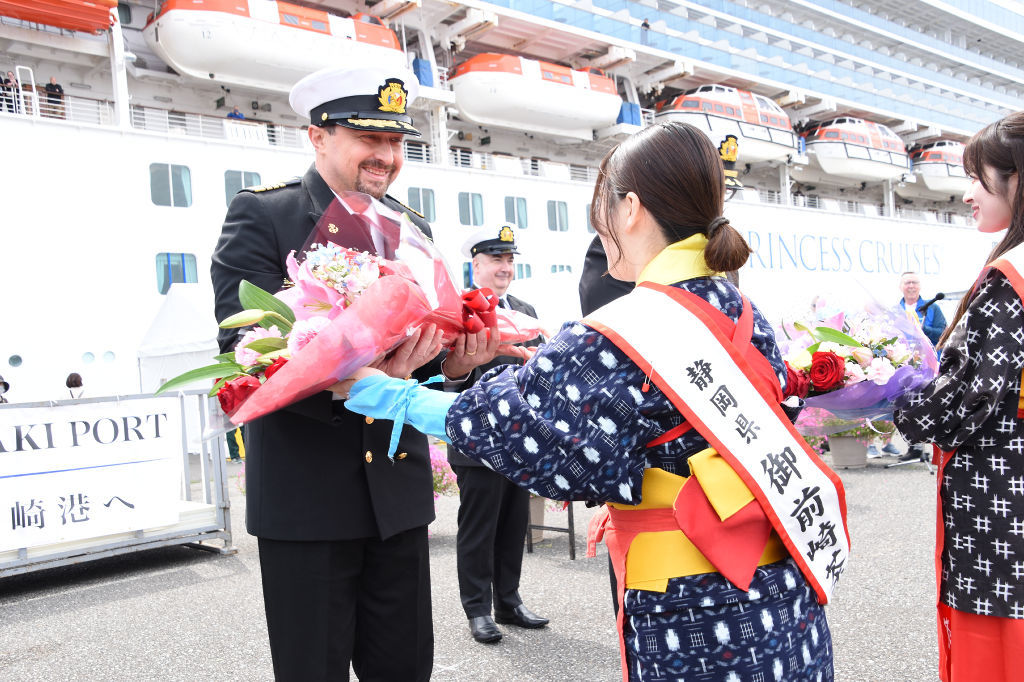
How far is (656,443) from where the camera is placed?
1417 mm

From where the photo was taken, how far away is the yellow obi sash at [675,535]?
136 cm

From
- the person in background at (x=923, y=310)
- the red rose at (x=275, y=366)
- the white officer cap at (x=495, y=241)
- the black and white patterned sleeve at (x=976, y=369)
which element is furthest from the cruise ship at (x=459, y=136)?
the red rose at (x=275, y=366)

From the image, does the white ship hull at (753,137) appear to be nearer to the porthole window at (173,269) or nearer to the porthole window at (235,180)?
the porthole window at (235,180)

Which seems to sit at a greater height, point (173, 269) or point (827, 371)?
point (173, 269)

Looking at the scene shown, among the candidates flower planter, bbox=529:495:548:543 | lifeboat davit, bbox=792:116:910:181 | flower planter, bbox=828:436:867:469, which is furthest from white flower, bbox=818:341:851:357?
lifeboat davit, bbox=792:116:910:181

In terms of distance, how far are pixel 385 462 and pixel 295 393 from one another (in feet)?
1.58

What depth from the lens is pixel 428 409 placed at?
1.52m

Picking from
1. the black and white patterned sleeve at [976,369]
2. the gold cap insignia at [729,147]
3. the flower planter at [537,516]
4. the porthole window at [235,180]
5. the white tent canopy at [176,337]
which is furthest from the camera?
the porthole window at [235,180]

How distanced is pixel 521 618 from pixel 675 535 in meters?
A: 2.90

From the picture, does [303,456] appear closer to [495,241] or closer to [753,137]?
[495,241]

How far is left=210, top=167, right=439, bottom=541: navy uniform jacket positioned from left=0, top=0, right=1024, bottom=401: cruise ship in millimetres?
1674

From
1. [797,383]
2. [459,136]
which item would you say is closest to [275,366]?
[797,383]

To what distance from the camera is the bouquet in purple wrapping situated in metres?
2.48

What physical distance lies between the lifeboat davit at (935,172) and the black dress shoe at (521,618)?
35.9 metres
